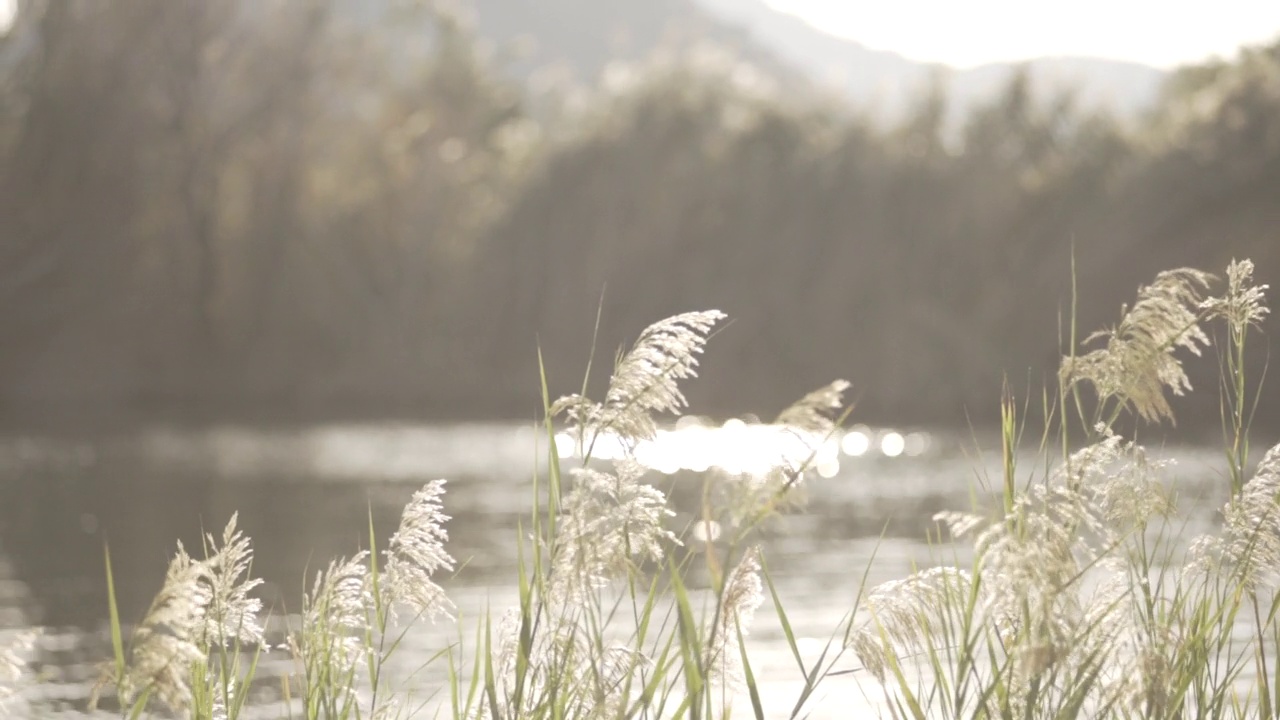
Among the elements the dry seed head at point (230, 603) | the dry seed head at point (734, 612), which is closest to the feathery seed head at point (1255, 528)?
the dry seed head at point (734, 612)

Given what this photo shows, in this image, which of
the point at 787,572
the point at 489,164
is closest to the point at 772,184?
the point at 489,164

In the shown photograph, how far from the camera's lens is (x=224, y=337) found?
4519cm

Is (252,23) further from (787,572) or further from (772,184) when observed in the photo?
(787,572)

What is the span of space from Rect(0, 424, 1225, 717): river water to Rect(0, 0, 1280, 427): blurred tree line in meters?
6.01

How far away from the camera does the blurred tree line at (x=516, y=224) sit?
43812mm

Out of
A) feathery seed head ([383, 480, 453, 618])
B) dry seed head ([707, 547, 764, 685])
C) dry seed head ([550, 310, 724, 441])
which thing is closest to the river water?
dry seed head ([550, 310, 724, 441])

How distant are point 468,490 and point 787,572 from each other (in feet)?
34.0

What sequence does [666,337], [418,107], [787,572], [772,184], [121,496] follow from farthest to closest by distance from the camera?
[418,107] → [772,184] → [121,496] → [787,572] → [666,337]

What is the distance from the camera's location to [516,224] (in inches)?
1964

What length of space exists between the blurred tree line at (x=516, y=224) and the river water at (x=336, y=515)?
6.01 meters

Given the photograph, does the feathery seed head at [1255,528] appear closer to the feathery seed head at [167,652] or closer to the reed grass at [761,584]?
the reed grass at [761,584]

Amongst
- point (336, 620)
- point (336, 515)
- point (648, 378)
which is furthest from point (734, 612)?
point (336, 515)

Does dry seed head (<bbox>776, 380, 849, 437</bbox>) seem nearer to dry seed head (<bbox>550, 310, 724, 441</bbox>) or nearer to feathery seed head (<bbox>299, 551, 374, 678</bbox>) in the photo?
dry seed head (<bbox>550, 310, 724, 441</bbox>)

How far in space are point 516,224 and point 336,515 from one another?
88.9 feet
